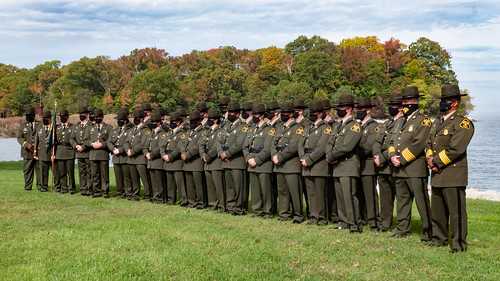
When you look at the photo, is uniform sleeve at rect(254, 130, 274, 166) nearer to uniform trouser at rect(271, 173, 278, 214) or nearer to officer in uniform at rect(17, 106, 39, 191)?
uniform trouser at rect(271, 173, 278, 214)

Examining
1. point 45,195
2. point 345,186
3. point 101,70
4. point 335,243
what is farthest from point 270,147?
point 101,70

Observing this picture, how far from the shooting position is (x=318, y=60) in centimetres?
8581

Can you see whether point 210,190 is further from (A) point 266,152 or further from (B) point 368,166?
(B) point 368,166

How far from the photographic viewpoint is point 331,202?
A: 10.4m

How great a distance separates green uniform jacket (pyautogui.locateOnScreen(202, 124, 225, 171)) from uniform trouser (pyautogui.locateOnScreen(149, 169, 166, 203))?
1.60 meters

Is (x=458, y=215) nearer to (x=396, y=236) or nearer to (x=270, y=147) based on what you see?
(x=396, y=236)

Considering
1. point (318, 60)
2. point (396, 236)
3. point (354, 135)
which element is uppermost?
point (318, 60)

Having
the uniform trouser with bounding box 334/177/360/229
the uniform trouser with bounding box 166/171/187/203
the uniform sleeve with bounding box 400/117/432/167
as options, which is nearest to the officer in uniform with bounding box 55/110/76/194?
the uniform trouser with bounding box 166/171/187/203

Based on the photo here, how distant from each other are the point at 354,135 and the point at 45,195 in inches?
305

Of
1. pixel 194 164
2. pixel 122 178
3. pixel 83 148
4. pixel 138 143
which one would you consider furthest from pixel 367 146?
pixel 83 148

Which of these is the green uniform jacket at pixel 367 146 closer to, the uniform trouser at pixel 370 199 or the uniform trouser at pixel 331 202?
the uniform trouser at pixel 370 199

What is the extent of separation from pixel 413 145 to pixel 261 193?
3.40 m

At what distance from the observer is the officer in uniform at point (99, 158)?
14.1 meters

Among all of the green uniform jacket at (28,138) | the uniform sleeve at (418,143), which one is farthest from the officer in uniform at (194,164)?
the green uniform jacket at (28,138)
